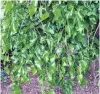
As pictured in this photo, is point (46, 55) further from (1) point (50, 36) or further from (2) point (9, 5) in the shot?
Result: (2) point (9, 5)

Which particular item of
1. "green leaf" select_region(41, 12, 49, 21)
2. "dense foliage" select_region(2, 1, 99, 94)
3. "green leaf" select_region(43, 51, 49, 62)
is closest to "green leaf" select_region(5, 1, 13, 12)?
"dense foliage" select_region(2, 1, 99, 94)

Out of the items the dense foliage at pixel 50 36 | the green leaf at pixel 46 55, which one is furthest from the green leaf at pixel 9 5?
the green leaf at pixel 46 55

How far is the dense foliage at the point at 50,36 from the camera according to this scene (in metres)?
1.17

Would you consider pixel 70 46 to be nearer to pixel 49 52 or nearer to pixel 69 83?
pixel 49 52

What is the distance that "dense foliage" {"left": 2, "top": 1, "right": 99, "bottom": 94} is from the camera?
1170 mm

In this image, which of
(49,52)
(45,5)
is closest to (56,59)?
(49,52)

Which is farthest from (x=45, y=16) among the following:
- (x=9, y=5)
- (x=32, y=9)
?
→ (x=9, y=5)

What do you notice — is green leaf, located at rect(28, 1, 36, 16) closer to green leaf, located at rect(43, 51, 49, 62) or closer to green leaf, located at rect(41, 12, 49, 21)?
green leaf, located at rect(41, 12, 49, 21)

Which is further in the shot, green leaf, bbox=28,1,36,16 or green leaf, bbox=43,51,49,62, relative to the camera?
green leaf, bbox=43,51,49,62

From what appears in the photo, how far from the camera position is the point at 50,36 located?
4.03 feet

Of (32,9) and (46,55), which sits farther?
(46,55)

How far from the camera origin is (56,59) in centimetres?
131

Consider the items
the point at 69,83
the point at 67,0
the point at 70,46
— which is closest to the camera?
the point at 67,0

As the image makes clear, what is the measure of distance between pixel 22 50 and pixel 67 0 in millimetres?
351
